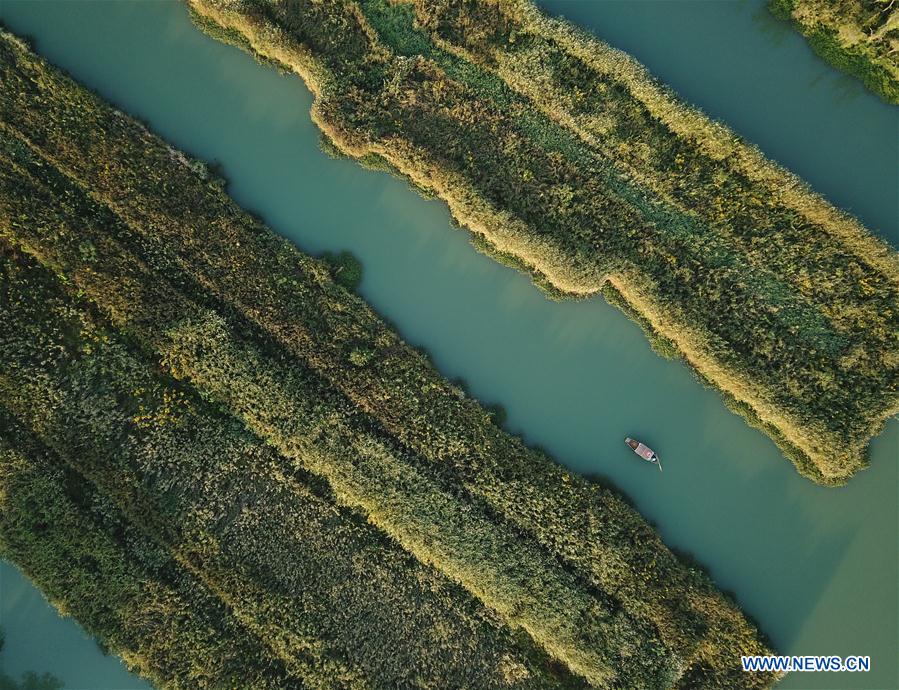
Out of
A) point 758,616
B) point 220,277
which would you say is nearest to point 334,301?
point 220,277

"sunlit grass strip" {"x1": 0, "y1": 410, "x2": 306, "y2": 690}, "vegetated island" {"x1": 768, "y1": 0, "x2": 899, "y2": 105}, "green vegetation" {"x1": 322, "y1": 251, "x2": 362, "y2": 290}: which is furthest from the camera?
"green vegetation" {"x1": 322, "y1": 251, "x2": 362, "y2": 290}

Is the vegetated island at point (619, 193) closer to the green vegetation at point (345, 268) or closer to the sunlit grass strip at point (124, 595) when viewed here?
the green vegetation at point (345, 268)

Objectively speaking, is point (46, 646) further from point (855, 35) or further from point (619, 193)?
point (855, 35)

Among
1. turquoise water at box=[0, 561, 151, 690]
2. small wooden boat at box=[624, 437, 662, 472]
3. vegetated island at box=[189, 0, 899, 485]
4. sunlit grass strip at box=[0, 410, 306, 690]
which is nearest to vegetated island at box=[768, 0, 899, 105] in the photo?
vegetated island at box=[189, 0, 899, 485]

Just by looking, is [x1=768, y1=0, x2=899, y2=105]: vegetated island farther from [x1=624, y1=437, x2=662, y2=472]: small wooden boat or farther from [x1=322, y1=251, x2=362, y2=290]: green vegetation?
[x1=322, y1=251, x2=362, y2=290]: green vegetation

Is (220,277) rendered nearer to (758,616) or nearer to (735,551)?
(735,551)

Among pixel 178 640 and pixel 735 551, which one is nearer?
pixel 178 640
